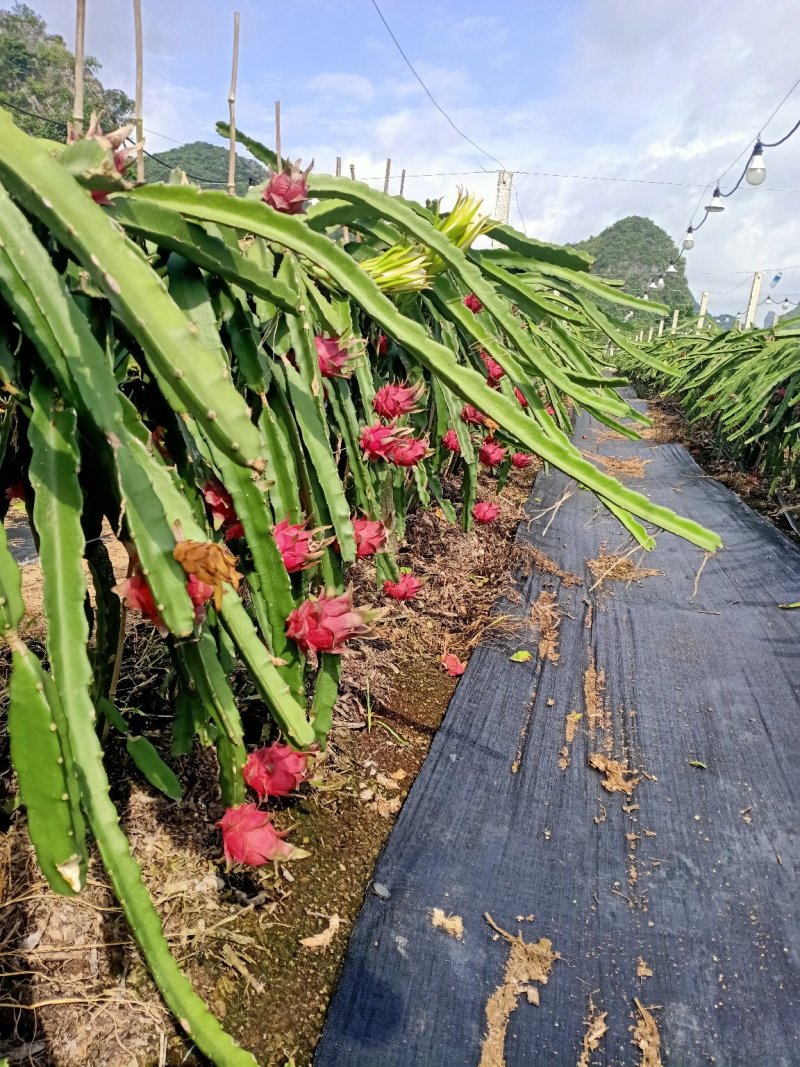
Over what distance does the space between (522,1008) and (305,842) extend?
361 mm

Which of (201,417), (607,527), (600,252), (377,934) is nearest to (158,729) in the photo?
(377,934)

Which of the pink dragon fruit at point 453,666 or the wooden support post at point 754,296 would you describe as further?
the wooden support post at point 754,296

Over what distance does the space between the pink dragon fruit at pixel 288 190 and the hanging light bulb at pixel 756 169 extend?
24.2 feet

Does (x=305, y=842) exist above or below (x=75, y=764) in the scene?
below

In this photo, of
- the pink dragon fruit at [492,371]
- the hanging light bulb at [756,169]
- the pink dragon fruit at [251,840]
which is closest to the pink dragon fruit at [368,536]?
the pink dragon fruit at [251,840]

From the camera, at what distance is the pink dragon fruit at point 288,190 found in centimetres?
84

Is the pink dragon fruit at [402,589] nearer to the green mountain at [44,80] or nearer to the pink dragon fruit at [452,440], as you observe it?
the pink dragon fruit at [452,440]

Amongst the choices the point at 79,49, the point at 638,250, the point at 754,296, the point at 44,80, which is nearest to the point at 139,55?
the point at 79,49

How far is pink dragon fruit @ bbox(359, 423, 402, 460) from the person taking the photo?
45.0 inches

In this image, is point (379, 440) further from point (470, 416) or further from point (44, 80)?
point (44, 80)

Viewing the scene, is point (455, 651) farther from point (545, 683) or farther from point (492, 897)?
point (492, 897)

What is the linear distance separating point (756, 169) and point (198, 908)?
8.21 m

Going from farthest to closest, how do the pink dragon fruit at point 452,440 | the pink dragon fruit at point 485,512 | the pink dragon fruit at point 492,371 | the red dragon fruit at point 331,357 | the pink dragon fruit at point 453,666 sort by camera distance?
the pink dragon fruit at point 485,512 → the pink dragon fruit at point 492,371 → the pink dragon fruit at point 452,440 → the pink dragon fruit at point 453,666 → the red dragon fruit at point 331,357

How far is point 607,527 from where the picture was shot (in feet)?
8.48
